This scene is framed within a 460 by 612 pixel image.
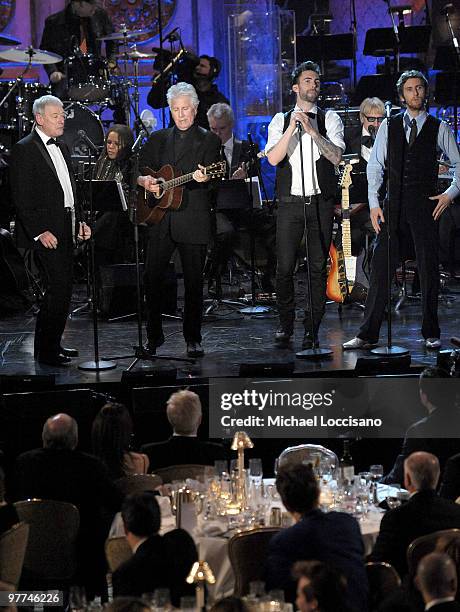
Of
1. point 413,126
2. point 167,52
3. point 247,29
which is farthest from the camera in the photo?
point 247,29

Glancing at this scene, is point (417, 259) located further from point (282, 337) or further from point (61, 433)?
point (61, 433)

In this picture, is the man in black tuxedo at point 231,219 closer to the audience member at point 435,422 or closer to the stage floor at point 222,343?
the stage floor at point 222,343

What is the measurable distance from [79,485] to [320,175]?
131 inches

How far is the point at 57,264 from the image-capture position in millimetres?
7773

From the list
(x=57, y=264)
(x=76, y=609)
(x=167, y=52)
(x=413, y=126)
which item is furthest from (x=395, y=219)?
(x=167, y=52)

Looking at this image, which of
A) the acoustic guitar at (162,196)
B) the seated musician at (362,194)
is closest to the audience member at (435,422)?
the acoustic guitar at (162,196)

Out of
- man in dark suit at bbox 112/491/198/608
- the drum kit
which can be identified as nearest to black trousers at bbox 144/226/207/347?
man in dark suit at bbox 112/491/198/608

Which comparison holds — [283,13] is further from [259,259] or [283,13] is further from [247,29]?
[259,259]

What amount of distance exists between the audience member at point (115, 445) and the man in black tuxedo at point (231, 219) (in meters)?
4.51

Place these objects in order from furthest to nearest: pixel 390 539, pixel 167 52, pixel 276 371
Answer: pixel 167 52 → pixel 276 371 → pixel 390 539

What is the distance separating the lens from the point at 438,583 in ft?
12.7

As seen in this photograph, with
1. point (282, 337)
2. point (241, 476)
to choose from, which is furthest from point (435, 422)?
point (282, 337)

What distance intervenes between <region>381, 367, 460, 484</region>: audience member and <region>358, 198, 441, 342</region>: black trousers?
5.58ft

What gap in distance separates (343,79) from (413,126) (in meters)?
8.53
